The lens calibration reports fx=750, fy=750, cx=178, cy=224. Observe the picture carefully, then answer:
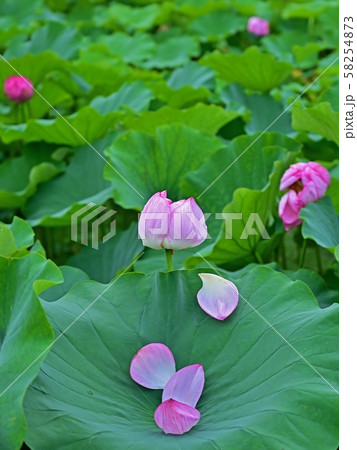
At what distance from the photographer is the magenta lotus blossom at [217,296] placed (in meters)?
1.20

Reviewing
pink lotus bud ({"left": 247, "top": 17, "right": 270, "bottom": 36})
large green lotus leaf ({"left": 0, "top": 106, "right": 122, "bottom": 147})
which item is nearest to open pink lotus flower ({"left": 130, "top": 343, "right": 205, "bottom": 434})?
large green lotus leaf ({"left": 0, "top": 106, "right": 122, "bottom": 147})

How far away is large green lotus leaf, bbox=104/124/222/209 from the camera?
1851mm

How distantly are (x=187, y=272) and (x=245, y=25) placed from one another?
2.59 m

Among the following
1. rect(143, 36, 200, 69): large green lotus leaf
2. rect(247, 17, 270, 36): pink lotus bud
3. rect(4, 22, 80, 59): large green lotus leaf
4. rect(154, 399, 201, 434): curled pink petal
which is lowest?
rect(143, 36, 200, 69): large green lotus leaf

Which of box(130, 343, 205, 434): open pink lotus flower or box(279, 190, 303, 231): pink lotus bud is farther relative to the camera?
box(279, 190, 303, 231): pink lotus bud

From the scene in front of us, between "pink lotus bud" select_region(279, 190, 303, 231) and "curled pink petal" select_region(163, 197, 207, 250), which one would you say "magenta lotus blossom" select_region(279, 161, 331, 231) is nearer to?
"pink lotus bud" select_region(279, 190, 303, 231)

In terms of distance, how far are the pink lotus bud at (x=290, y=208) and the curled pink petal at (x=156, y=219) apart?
40 cm

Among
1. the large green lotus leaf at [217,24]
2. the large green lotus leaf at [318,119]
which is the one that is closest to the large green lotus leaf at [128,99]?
the large green lotus leaf at [318,119]

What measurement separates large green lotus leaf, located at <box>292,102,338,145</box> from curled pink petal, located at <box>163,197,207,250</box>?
48 centimetres

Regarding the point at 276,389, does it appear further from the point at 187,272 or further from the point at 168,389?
the point at 187,272

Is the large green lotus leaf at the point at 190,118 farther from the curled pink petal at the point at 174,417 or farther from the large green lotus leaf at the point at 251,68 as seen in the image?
the curled pink petal at the point at 174,417

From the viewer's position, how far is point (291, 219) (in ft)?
5.09

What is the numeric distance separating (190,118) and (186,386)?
3.54 feet

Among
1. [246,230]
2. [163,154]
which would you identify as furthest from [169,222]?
[163,154]
